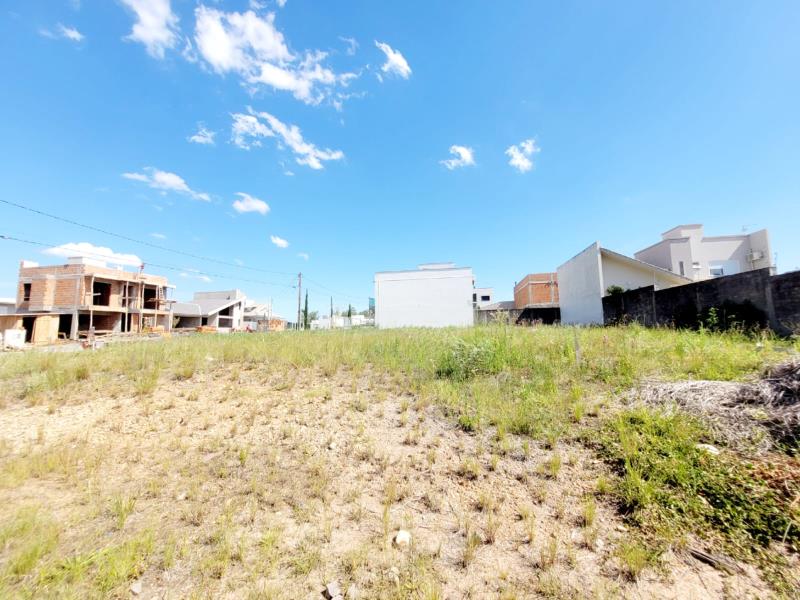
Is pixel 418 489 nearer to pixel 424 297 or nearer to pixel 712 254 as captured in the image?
pixel 424 297

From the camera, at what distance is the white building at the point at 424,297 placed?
85.1ft

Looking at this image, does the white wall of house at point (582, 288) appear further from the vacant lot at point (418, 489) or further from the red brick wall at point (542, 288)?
the vacant lot at point (418, 489)

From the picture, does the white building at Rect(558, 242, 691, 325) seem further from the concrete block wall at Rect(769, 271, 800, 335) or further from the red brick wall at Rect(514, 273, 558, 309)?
the red brick wall at Rect(514, 273, 558, 309)

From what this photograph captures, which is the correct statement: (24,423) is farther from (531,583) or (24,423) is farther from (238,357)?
(531,583)

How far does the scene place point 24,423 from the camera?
404 centimetres

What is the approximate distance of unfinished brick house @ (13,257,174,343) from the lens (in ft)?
87.0

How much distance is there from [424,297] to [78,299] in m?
29.7

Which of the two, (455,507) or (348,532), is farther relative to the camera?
(455,507)

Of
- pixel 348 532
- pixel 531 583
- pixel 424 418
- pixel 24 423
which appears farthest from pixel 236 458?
pixel 24 423

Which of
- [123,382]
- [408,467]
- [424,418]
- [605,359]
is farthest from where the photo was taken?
[123,382]

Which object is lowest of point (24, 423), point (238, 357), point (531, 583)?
point (531, 583)

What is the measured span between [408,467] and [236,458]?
1.73 meters

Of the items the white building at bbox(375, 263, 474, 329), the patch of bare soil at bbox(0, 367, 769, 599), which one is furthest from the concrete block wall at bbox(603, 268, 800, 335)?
the white building at bbox(375, 263, 474, 329)

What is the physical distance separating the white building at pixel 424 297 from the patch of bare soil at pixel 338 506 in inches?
875
